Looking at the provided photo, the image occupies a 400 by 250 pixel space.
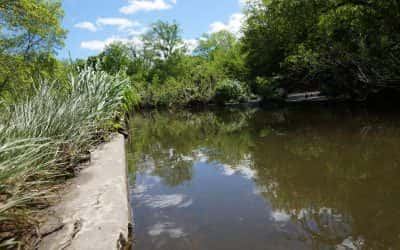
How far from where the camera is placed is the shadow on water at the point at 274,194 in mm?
1951

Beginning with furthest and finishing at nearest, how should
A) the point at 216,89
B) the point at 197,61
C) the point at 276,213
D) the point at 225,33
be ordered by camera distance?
the point at 225,33 → the point at 197,61 → the point at 216,89 → the point at 276,213

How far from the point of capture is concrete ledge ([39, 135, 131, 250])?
152 cm

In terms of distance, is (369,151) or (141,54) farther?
(141,54)

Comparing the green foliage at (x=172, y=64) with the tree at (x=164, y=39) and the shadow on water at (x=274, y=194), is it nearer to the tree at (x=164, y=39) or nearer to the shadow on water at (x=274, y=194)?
the tree at (x=164, y=39)

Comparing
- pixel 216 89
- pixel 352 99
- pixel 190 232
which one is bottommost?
pixel 190 232

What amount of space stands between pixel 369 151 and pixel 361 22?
653cm

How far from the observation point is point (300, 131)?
6.05 metres

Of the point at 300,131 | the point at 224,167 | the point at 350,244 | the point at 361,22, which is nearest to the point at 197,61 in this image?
the point at 361,22

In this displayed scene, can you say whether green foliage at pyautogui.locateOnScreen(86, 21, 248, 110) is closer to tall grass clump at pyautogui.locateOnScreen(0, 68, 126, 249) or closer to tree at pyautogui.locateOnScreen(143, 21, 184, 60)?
tree at pyautogui.locateOnScreen(143, 21, 184, 60)

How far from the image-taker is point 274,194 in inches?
107

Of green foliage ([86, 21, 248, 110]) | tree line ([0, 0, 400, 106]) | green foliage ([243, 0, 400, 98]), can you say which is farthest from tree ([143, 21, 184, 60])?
green foliage ([243, 0, 400, 98])

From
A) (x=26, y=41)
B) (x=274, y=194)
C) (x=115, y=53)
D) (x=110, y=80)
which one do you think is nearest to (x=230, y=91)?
(x=26, y=41)

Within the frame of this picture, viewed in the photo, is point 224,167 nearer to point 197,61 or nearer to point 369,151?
point 369,151

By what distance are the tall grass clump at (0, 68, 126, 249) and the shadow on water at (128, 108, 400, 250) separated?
81 cm
